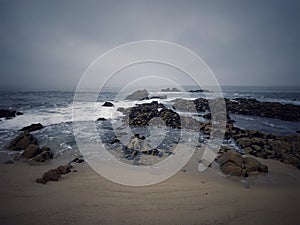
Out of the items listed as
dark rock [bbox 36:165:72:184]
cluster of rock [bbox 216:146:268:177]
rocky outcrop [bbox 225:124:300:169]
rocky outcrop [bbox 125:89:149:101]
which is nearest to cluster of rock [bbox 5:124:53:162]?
dark rock [bbox 36:165:72:184]

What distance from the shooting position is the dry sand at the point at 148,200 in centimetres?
373

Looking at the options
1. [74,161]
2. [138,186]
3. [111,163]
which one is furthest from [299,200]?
[74,161]

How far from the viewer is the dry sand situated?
147 inches

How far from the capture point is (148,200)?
14.1 feet

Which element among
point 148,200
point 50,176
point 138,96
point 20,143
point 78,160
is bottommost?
point 148,200

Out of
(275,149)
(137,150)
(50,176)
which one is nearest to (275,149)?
(275,149)

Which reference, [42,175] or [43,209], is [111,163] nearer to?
[42,175]

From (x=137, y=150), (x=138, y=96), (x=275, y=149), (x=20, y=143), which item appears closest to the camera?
(x=20, y=143)

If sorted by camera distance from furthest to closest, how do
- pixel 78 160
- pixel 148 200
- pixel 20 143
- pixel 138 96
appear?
pixel 138 96 → pixel 20 143 → pixel 78 160 → pixel 148 200

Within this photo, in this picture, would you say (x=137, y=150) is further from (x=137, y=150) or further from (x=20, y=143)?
(x=20, y=143)

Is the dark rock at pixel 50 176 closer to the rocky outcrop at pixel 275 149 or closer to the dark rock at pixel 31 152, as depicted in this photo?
the dark rock at pixel 31 152

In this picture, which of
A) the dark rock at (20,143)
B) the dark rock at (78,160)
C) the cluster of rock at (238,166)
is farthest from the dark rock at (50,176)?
the cluster of rock at (238,166)

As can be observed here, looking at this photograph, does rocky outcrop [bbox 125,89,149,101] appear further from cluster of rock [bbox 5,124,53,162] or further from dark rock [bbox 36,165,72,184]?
dark rock [bbox 36,165,72,184]

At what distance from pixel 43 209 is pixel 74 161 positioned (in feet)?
9.51
